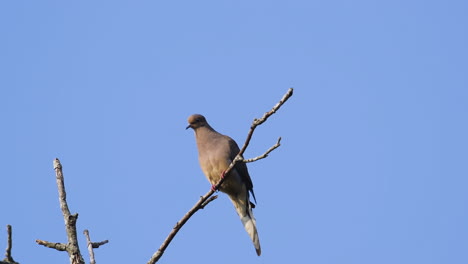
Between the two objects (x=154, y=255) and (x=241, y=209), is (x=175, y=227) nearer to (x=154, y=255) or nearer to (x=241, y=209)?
(x=154, y=255)

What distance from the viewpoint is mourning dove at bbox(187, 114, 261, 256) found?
7.17 m

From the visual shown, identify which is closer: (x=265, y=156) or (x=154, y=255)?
(x=154, y=255)

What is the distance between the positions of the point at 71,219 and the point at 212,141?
3.70m

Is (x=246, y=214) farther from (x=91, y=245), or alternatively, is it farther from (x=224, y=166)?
(x=91, y=245)

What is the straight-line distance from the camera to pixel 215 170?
720cm

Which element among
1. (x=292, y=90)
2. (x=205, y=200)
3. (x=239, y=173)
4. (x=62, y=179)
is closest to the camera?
(x=292, y=90)

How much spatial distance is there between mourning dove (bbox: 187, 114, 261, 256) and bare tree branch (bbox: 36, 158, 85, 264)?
323cm

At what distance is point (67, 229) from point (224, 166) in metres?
3.39

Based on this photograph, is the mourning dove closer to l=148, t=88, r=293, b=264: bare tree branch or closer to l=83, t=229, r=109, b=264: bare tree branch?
l=148, t=88, r=293, b=264: bare tree branch

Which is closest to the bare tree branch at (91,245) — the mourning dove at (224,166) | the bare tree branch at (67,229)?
the bare tree branch at (67,229)

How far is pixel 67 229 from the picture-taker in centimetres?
386

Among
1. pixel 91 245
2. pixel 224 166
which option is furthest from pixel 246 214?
pixel 91 245

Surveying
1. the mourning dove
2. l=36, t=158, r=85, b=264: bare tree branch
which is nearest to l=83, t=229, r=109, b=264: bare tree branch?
l=36, t=158, r=85, b=264: bare tree branch

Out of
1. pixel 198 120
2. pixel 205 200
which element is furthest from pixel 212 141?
pixel 205 200
